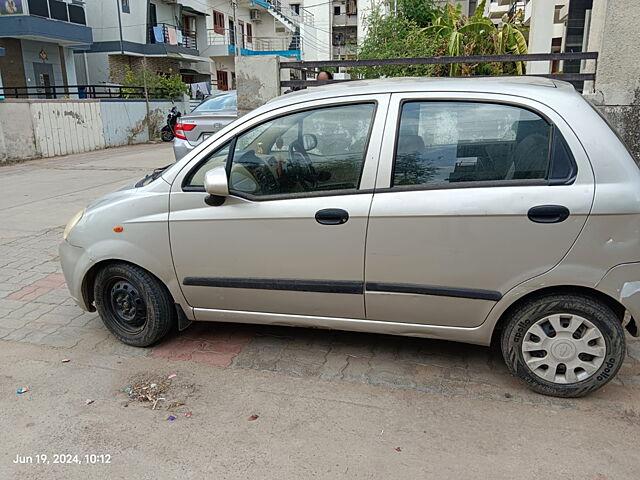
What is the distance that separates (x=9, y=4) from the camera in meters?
21.4

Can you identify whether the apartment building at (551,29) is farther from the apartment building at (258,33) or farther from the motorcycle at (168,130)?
the apartment building at (258,33)

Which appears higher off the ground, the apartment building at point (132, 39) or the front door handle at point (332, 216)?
the apartment building at point (132, 39)

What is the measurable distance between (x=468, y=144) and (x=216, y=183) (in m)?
1.49

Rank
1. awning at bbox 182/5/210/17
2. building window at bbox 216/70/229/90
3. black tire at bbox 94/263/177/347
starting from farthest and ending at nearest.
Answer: building window at bbox 216/70/229/90, awning at bbox 182/5/210/17, black tire at bbox 94/263/177/347

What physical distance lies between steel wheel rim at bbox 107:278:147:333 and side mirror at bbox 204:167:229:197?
1010mm

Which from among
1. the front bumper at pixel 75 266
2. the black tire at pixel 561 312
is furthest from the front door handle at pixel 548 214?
the front bumper at pixel 75 266

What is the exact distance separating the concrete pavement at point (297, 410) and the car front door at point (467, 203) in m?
0.53

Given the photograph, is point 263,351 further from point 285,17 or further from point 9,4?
point 285,17

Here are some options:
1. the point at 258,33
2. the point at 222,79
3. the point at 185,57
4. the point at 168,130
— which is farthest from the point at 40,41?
the point at 258,33

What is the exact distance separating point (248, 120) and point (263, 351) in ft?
5.21

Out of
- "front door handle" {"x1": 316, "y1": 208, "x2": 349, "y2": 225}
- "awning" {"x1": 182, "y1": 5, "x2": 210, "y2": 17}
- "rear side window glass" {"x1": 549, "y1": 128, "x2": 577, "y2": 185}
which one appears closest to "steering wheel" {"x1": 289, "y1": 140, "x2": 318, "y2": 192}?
"front door handle" {"x1": 316, "y1": 208, "x2": 349, "y2": 225}

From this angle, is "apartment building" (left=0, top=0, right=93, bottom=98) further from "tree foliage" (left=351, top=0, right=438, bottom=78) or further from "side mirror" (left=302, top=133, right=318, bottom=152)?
"side mirror" (left=302, top=133, right=318, bottom=152)

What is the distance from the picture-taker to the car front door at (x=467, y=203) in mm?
2826

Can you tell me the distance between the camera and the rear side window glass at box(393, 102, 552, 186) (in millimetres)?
2920
